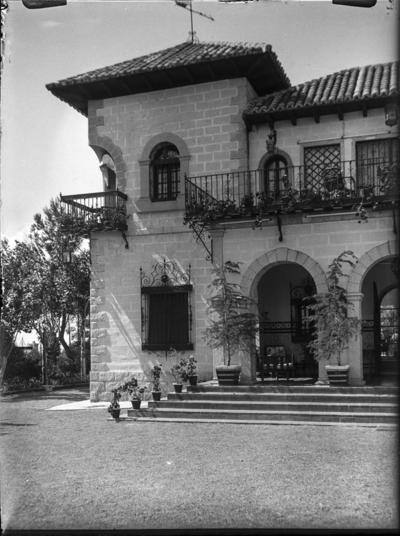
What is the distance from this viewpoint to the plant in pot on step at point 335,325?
592 inches

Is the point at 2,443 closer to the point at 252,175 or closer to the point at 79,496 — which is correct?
the point at 79,496

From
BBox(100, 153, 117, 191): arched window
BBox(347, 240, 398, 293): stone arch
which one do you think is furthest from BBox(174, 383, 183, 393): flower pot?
BBox(100, 153, 117, 191): arched window

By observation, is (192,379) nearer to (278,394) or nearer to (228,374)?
(228,374)

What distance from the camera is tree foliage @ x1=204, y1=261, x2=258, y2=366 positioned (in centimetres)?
1603

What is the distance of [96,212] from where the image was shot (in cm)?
1895

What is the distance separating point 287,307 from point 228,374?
16.0ft

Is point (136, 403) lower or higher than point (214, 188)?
lower

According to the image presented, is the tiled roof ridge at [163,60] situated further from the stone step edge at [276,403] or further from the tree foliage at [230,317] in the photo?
the stone step edge at [276,403]

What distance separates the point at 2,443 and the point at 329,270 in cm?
819

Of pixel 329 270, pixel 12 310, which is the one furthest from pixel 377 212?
pixel 12 310

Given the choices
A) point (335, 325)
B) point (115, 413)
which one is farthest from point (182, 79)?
point (115, 413)

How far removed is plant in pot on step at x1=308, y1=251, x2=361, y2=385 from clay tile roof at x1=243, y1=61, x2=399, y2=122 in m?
4.17

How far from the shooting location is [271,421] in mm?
13609

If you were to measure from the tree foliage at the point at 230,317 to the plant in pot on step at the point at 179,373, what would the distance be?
3.54ft
